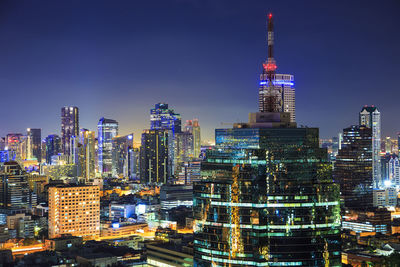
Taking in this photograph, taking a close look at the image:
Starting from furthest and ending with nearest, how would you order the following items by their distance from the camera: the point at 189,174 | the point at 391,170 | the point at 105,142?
the point at 105,142
the point at 189,174
the point at 391,170

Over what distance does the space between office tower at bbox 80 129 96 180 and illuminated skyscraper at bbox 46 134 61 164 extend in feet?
41.2

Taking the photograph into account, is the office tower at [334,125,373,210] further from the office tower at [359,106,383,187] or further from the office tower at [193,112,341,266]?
the office tower at [193,112,341,266]

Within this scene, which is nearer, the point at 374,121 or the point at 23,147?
the point at 374,121

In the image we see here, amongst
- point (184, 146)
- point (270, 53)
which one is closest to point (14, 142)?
point (184, 146)

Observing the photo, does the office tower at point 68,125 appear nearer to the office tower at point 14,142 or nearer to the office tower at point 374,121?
the office tower at point 14,142

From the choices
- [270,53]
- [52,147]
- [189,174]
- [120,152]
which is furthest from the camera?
[120,152]

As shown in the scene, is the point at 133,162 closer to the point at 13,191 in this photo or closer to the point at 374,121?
the point at 13,191

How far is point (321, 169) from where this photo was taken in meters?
30.6

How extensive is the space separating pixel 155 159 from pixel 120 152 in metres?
35.5

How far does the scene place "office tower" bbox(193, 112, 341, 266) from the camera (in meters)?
29.0

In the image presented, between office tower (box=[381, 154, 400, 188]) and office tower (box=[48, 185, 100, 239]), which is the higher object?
office tower (box=[381, 154, 400, 188])

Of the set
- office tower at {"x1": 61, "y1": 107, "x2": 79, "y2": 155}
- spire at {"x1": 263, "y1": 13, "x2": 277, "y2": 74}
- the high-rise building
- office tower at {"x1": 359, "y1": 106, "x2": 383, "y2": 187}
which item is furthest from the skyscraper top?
office tower at {"x1": 61, "y1": 107, "x2": 79, "y2": 155}

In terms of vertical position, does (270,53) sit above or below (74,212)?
above

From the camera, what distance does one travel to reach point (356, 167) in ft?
308
